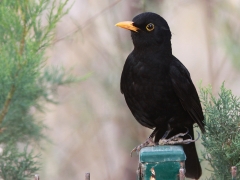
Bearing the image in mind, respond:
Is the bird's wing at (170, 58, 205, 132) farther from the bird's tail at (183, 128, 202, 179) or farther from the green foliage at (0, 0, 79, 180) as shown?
the green foliage at (0, 0, 79, 180)

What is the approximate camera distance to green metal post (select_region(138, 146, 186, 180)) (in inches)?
92.0

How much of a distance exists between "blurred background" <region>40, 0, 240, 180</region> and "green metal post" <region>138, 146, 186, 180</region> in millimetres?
3073

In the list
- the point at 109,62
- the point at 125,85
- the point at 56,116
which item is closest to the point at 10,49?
the point at 125,85

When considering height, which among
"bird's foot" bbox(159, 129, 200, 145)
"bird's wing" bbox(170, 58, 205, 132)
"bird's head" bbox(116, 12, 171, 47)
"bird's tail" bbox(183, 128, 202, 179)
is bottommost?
"bird's tail" bbox(183, 128, 202, 179)

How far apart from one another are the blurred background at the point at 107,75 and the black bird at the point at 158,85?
1.77 m

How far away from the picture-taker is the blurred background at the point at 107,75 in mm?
6004

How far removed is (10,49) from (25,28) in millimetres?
153

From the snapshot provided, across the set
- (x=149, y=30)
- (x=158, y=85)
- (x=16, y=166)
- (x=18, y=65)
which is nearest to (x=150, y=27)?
(x=149, y=30)

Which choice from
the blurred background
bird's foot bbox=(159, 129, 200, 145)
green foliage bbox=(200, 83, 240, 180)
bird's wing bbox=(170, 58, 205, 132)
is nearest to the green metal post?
green foliage bbox=(200, 83, 240, 180)

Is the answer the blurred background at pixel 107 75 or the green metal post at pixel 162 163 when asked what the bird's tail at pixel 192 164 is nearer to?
the green metal post at pixel 162 163

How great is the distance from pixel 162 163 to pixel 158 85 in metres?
1.14

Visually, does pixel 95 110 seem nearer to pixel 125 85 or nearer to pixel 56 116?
pixel 56 116

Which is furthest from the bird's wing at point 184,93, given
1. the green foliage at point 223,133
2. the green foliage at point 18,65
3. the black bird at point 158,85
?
the green foliage at point 18,65

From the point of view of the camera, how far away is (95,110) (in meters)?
6.75
